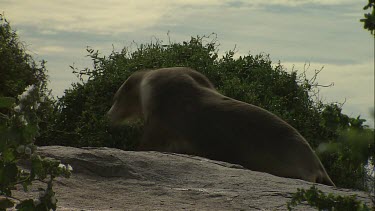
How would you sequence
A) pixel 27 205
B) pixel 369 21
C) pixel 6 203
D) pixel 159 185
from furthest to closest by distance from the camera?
pixel 159 185, pixel 6 203, pixel 27 205, pixel 369 21

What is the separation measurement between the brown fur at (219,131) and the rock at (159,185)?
815 mm

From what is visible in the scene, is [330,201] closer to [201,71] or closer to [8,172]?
[8,172]

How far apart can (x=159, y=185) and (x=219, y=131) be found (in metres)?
1.95

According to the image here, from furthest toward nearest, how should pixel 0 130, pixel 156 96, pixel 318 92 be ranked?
pixel 318 92 < pixel 156 96 < pixel 0 130

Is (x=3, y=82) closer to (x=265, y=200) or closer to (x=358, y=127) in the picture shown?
(x=265, y=200)

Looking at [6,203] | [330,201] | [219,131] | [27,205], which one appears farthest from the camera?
[219,131]

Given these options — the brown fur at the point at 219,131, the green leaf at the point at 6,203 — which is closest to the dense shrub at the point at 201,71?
the brown fur at the point at 219,131

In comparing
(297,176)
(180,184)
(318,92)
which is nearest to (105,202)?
(180,184)

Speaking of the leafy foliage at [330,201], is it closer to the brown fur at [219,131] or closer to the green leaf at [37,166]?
the green leaf at [37,166]

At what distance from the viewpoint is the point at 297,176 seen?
23.4 ft

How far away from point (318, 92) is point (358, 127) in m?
9.43

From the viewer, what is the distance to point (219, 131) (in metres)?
7.44

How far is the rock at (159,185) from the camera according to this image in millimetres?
5047

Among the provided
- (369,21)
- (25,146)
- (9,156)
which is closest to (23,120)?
(25,146)
